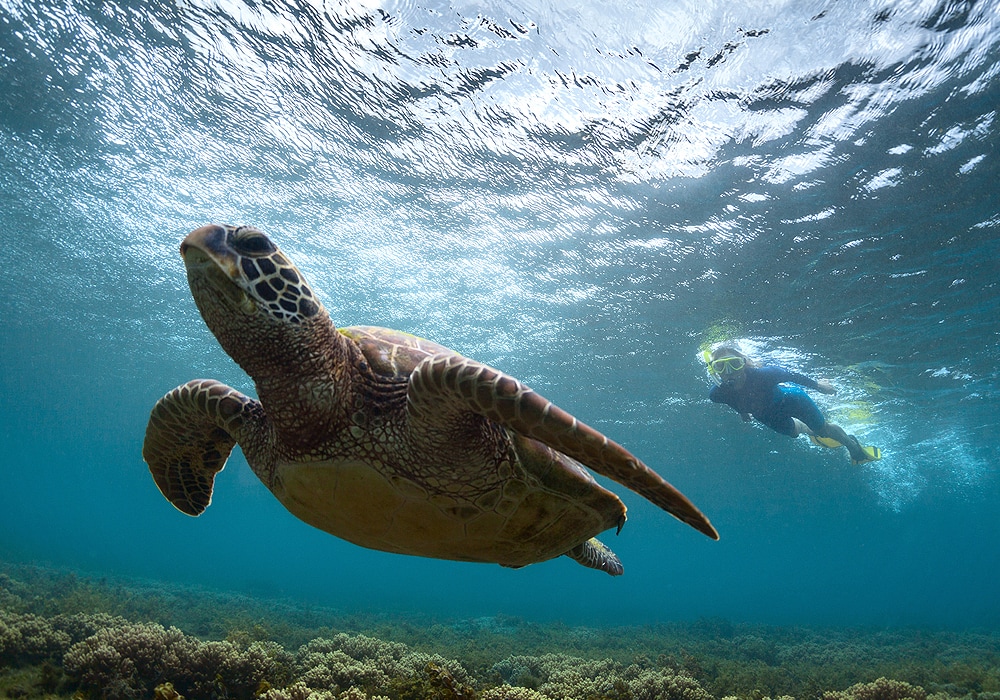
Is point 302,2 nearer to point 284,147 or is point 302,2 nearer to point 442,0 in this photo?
point 442,0

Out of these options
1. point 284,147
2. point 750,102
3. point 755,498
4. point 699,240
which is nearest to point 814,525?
point 755,498

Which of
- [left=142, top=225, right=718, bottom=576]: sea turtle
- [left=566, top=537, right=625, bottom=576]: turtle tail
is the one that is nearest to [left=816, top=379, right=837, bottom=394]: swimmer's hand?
[left=566, top=537, right=625, bottom=576]: turtle tail

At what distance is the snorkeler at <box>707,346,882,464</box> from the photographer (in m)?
14.0

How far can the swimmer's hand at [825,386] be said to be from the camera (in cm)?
1850

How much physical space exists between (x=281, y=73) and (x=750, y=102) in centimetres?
792

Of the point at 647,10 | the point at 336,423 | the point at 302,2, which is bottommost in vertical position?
the point at 336,423

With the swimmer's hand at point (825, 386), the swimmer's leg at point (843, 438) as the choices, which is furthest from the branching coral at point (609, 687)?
the swimmer's hand at point (825, 386)

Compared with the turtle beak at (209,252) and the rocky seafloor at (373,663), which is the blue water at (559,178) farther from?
the rocky seafloor at (373,663)

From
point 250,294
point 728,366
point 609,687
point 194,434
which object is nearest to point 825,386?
point 728,366

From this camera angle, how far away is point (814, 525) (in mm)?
51562

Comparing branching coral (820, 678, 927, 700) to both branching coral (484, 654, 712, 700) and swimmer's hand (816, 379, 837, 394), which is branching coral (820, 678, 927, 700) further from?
swimmer's hand (816, 379, 837, 394)

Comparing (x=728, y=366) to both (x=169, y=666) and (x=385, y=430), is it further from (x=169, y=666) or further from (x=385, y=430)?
(x=169, y=666)

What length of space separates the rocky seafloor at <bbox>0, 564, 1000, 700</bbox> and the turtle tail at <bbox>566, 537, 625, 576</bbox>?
3.79 ft

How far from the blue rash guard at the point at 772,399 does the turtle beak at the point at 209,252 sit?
14563 mm
